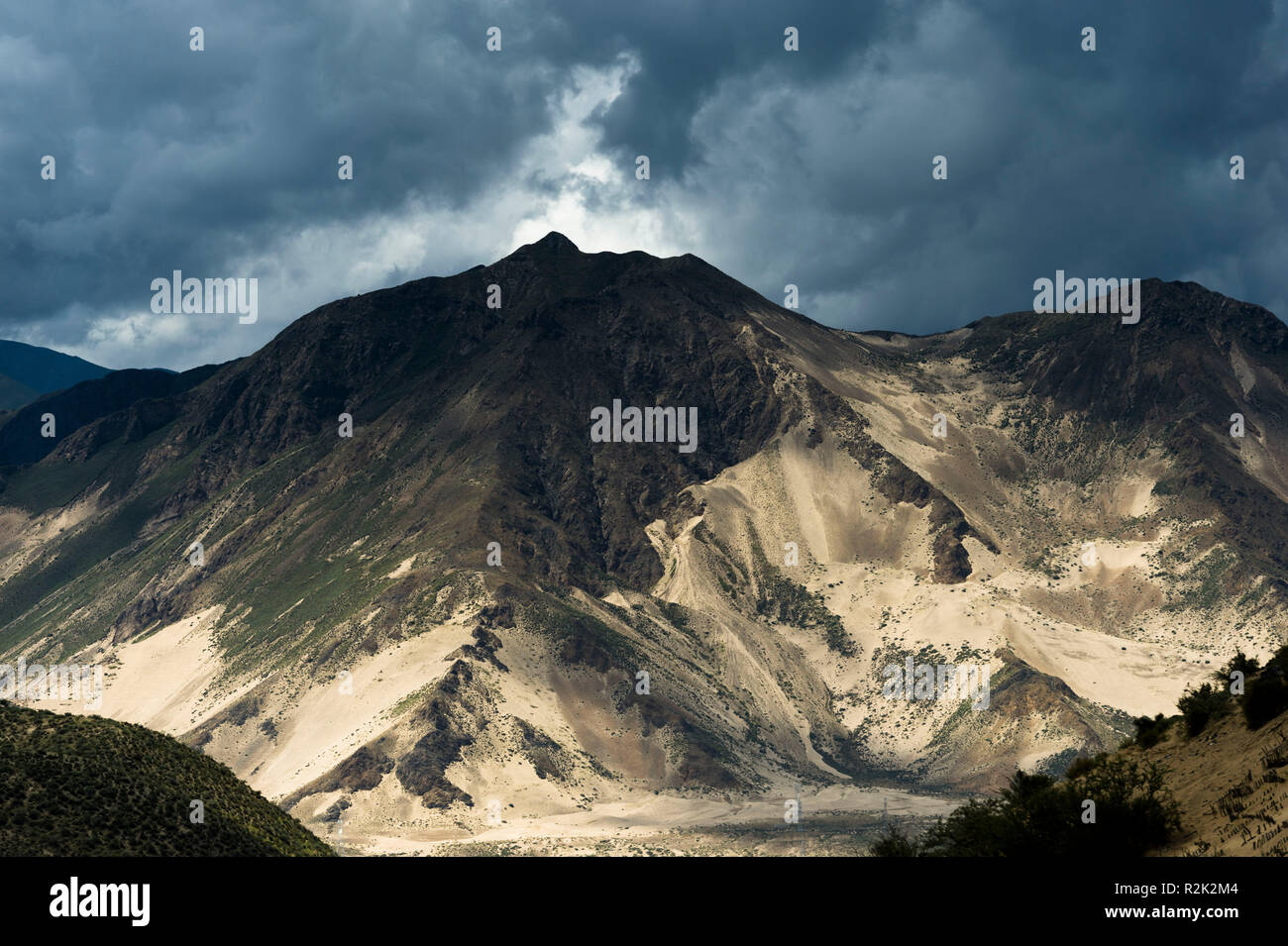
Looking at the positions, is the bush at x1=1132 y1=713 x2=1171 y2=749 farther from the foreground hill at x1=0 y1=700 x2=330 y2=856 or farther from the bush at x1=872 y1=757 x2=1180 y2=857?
the foreground hill at x1=0 y1=700 x2=330 y2=856

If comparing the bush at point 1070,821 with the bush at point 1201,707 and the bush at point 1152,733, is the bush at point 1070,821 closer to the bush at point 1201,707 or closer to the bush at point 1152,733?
the bush at point 1152,733

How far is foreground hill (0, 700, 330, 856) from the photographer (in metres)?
47.4

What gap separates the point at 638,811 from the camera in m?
194

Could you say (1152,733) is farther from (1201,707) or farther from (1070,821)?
(1070,821)

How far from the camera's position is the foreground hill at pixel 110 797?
47.4 meters

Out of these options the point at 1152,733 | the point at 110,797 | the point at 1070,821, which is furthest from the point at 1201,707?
the point at 110,797

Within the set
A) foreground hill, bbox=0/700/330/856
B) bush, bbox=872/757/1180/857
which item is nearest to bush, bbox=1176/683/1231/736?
bush, bbox=872/757/1180/857

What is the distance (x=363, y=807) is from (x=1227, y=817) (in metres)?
167

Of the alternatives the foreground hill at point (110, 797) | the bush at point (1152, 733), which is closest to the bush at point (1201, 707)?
the bush at point (1152, 733)
